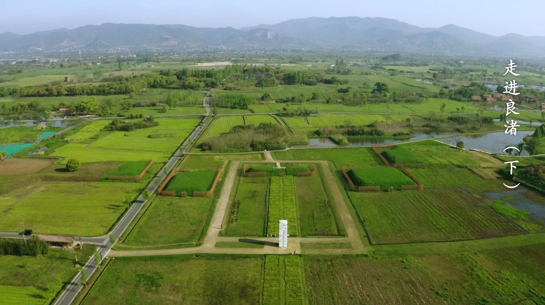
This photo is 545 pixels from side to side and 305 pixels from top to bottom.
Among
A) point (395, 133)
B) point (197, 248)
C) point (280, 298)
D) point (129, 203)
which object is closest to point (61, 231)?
point (129, 203)

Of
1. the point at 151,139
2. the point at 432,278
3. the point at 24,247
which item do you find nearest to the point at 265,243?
the point at 432,278

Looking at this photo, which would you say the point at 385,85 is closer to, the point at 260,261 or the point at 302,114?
the point at 302,114

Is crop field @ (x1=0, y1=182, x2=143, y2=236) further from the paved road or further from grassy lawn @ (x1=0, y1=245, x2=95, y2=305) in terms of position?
grassy lawn @ (x1=0, y1=245, x2=95, y2=305)

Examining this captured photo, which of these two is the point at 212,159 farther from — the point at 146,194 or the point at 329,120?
the point at 329,120

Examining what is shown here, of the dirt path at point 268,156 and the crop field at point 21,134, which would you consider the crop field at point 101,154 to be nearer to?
the crop field at point 21,134

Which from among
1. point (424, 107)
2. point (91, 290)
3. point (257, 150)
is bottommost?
point (91, 290)

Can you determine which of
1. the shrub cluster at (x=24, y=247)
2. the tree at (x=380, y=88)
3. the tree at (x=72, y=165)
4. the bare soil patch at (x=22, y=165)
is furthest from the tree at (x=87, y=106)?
the tree at (x=380, y=88)
